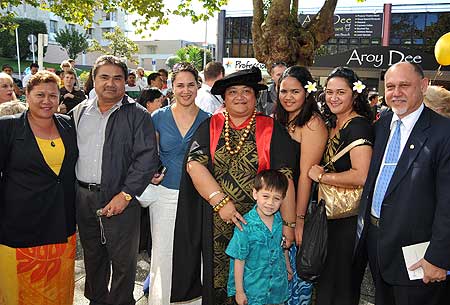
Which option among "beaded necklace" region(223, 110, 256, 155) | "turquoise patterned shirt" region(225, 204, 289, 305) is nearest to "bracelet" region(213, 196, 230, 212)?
"turquoise patterned shirt" region(225, 204, 289, 305)

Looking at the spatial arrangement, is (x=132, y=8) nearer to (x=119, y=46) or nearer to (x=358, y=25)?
(x=358, y=25)

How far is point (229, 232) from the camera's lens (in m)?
2.88

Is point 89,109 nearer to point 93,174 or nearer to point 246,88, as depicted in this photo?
point 93,174

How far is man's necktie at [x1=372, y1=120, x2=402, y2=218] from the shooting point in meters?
2.54

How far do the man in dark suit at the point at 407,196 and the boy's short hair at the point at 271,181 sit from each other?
1.82ft

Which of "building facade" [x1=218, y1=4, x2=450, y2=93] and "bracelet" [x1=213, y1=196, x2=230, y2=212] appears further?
"building facade" [x1=218, y1=4, x2=450, y2=93]

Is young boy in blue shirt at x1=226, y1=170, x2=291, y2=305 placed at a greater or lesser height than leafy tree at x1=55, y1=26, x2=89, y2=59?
lesser

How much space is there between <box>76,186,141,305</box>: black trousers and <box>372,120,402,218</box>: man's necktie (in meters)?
1.85

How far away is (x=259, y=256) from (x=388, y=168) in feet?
3.29

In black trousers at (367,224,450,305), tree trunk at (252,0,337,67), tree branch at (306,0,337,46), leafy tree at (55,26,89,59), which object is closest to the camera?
black trousers at (367,224,450,305)

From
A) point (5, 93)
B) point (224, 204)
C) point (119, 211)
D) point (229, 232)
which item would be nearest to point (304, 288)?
point (229, 232)

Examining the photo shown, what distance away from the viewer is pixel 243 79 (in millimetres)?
2742

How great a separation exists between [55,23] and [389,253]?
68.3 m

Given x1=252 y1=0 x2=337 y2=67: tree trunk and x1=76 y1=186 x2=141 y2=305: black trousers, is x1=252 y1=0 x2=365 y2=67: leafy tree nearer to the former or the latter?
x1=252 y1=0 x2=337 y2=67: tree trunk
